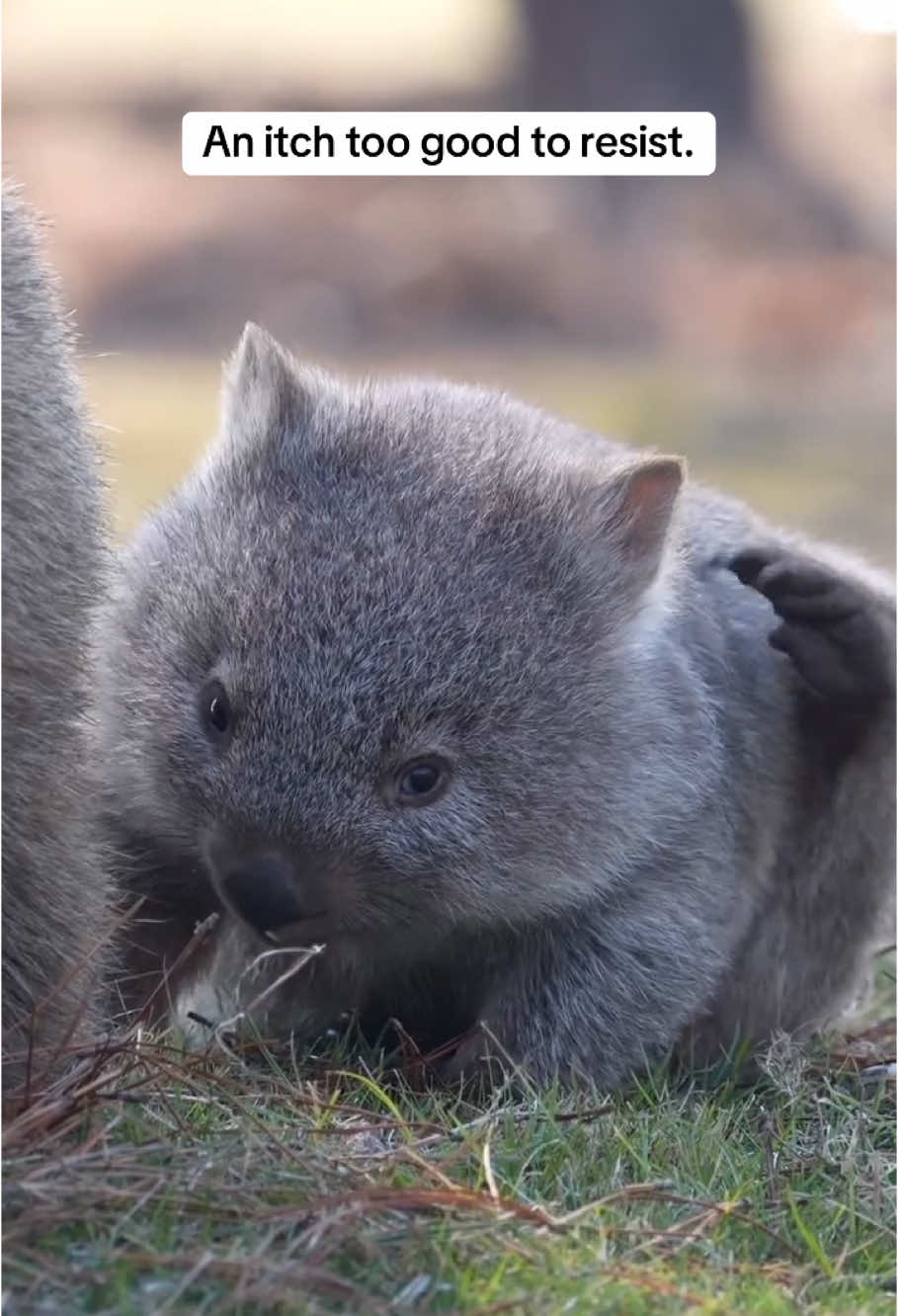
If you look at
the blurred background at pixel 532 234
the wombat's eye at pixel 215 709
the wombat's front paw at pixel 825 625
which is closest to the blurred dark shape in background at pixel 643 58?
the blurred background at pixel 532 234

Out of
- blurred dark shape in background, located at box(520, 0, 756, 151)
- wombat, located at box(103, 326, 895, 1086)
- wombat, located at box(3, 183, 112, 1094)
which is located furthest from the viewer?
blurred dark shape in background, located at box(520, 0, 756, 151)

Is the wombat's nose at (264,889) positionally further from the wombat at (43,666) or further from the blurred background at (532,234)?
the blurred background at (532,234)

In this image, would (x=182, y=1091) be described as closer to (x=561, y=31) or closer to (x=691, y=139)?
(x=691, y=139)

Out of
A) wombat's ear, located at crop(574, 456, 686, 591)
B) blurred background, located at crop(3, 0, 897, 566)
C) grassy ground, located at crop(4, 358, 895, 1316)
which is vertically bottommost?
grassy ground, located at crop(4, 358, 895, 1316)

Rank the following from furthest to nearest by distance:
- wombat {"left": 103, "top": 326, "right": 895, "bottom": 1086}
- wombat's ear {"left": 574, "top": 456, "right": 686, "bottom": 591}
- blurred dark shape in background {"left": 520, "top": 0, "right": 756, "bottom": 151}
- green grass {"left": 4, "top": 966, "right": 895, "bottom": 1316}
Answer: blurred dark shape in background {"left": 520, "top": 0, "right": 756, "bottom": 151} < wombat's ear {"left": 574, "top": 456, "right": 686, "bottom": 591} < wombat {"left": 103, "top": 326, "right": 895, "bottom": 1086} < green grass {"left": 4, "top": 966, "right": 895, "bottom": 1316}

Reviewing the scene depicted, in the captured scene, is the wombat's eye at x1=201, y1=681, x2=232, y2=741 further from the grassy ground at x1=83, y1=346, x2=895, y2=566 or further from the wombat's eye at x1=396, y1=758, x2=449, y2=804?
the grassy ground at x1=83, y1=346, x2=895, y2=566

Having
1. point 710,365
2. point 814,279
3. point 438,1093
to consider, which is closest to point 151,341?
point 710,365

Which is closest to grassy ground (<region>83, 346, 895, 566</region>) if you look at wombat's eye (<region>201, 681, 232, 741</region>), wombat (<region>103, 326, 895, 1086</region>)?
wombat (<region>103, 326, 895, 1086</region>)

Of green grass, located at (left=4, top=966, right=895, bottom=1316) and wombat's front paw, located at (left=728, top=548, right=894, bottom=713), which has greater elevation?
wombat's front paw, located at (left=728, top=548, right=894, bottom=713)
